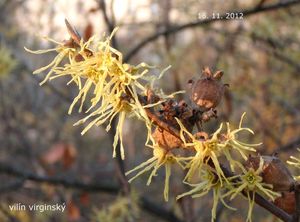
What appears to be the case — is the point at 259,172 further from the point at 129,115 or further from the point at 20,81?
the point at 20,81

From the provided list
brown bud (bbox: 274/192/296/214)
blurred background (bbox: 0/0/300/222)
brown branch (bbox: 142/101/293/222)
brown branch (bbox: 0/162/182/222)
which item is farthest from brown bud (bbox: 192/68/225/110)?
brown branch (bbox: 0/162/182/222)

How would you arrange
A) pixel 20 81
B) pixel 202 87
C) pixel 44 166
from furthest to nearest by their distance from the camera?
pixel 20 81, pixel 44 166, pixel 202 87

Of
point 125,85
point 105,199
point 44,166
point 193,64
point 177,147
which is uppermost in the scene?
point 125,85

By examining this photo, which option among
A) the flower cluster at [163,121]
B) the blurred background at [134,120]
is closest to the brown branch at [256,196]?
the flower cluster at [163,121]

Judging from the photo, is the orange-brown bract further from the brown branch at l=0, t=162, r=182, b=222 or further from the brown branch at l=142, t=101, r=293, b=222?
the brown branch at l=0, t=162, r=182, b=222

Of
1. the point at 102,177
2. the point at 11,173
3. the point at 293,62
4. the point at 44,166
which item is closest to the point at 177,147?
the point at 11,173

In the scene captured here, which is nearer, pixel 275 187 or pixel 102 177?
pixel 275 187

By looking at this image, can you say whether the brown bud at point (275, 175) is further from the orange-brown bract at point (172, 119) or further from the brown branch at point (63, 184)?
the brown branch at point (63, 184)
